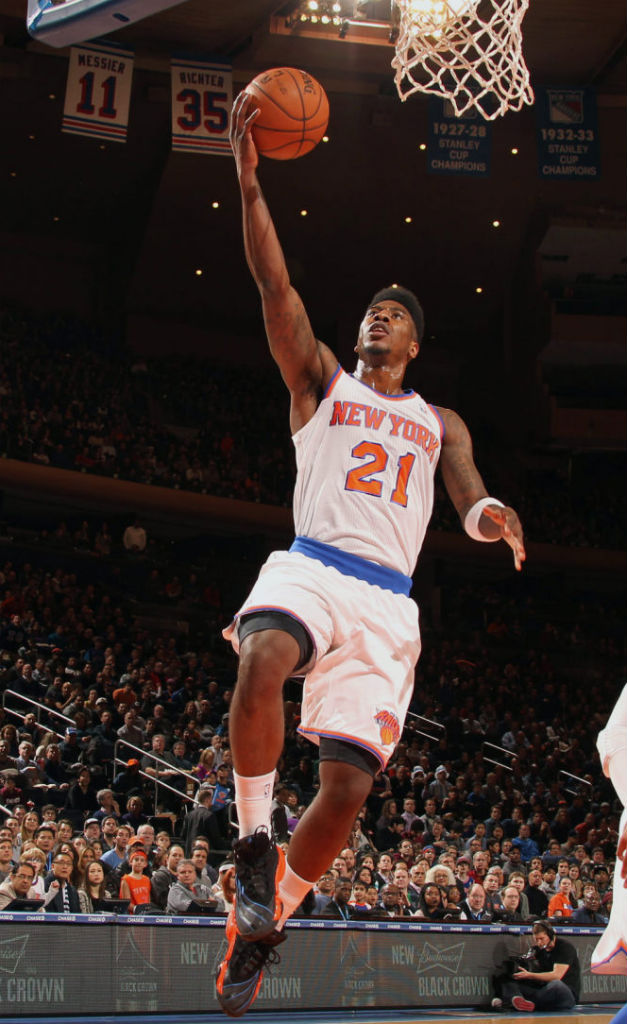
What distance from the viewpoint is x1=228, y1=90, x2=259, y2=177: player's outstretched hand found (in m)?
4.31

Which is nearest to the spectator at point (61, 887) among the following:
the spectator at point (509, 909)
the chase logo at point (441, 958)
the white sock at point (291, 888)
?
the chase logo at point (441, 958)

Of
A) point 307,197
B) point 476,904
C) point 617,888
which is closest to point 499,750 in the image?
point 476,904

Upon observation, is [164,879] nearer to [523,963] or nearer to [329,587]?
[523,963]

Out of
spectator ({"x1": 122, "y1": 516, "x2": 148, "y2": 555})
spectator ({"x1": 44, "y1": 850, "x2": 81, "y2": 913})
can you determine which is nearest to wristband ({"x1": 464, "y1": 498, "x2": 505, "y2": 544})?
spectator ({"x1": 44, "y1": 850, "x2": 81, "y2": 913})

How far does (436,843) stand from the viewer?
48.1 feet

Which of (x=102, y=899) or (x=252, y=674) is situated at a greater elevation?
(x=252, y=674)

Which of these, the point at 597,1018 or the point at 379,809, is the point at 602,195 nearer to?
the point at 379,809

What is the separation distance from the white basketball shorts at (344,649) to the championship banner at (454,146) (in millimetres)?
16917

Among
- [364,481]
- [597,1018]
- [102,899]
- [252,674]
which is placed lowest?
[597,1018]

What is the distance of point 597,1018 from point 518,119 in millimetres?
→ 18808

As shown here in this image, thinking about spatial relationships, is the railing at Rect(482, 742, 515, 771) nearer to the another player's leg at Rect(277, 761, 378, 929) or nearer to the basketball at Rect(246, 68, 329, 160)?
the another player's leg at Rect(277, 761, 378, 929)

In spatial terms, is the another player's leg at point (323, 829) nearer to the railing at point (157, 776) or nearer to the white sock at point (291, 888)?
the white sock at point (291, 888)

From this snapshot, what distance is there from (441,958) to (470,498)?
6.71 meters

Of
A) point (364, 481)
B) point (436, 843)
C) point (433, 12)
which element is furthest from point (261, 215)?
point (436, 843)
